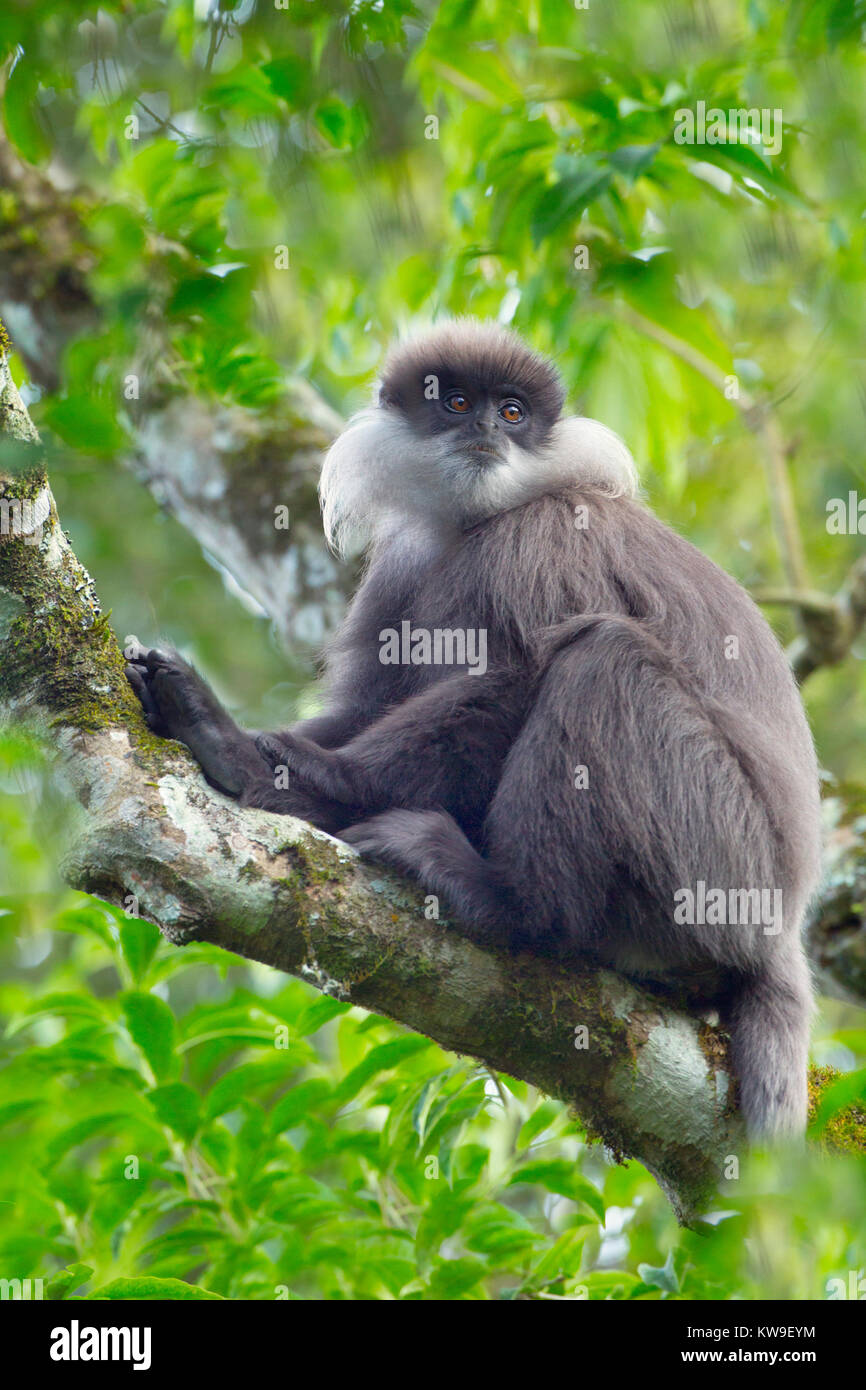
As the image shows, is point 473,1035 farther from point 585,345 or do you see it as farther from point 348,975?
point 585,345

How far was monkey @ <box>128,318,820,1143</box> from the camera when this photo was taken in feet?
11.0

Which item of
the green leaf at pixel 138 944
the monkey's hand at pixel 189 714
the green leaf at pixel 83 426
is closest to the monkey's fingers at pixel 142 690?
the monkey's hand at pixel 189 714

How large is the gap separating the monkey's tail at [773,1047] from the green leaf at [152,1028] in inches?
60.3

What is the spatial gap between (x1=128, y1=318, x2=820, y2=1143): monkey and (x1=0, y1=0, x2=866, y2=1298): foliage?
18.7 inches

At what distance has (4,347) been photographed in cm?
308

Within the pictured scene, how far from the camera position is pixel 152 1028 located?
3.40m

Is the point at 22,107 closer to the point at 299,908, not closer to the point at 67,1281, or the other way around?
the point at 299,908

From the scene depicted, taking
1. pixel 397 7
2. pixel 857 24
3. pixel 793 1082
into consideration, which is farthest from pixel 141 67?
pixel 793 1082

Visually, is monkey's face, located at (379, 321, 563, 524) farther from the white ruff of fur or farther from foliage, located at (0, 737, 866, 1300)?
foliage, located at (0, 737, 866, 1300)

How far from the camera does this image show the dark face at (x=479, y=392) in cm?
460

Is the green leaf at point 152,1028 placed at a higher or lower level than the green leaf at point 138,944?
lower

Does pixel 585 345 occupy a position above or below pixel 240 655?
below

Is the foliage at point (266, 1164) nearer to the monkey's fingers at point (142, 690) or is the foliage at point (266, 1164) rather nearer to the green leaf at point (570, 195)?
Answer: the monkey's fingers at point (142, 690)
